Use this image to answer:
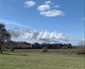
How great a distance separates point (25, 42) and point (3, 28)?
59655 mm

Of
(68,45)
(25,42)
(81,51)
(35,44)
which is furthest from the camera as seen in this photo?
(25,42)

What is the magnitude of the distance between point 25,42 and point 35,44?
15464 mm

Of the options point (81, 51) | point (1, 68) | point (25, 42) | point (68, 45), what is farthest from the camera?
point (25, 42)

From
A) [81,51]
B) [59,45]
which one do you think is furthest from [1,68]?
[59,45]

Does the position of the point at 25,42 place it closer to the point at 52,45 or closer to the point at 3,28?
the point at 52,45

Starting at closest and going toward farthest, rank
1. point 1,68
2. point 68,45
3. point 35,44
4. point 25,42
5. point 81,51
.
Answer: point 1,68
point 81,51
point 35,44
point 68,45
point 25,42

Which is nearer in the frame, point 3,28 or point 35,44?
point 3,28

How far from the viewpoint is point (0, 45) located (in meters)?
51.8

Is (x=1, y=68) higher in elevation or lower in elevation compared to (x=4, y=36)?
lower

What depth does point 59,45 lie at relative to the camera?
104250 mm

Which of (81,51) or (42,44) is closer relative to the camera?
(81,51)

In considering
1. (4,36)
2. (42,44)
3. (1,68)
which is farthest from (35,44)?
(1,68)

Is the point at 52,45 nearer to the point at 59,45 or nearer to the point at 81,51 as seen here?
the point at 59,45

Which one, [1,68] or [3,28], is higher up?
[3,28]
